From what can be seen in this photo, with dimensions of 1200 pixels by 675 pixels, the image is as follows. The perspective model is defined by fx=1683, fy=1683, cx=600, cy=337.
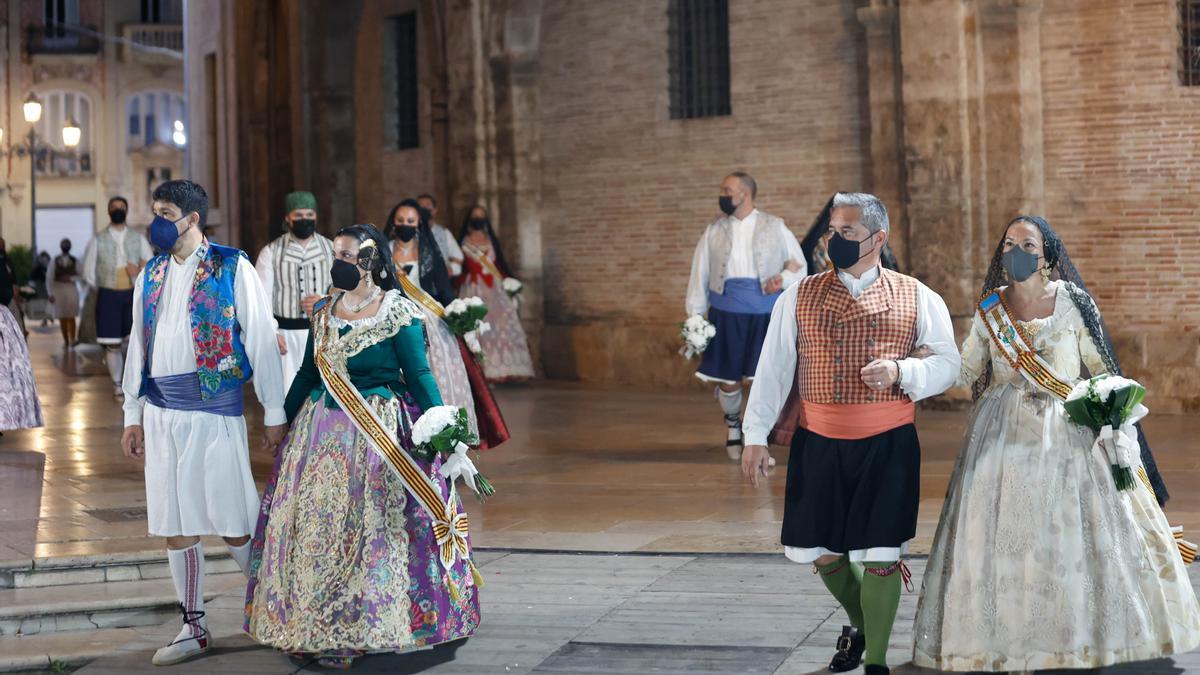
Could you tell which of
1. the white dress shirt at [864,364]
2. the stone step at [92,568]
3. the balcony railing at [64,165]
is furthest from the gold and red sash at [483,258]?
the balcony railing at [64,165]

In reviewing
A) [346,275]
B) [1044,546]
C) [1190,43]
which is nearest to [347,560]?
[346,275]

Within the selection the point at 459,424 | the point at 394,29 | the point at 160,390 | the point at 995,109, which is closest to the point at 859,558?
the point at 459,424

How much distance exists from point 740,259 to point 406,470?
17.6 feet

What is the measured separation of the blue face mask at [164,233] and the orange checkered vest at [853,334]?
234cm

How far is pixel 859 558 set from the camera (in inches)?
212

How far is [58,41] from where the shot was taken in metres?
45.9

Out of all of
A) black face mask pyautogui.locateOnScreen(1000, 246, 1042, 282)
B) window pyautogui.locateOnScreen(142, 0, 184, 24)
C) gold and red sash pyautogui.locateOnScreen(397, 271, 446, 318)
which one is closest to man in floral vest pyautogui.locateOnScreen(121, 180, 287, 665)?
black face mask pyautogui.locateOnScreen(1000, 246, 1042, 282)

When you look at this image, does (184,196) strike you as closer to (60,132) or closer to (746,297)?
(746,297)

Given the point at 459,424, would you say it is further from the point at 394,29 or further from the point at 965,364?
the point at 394,29

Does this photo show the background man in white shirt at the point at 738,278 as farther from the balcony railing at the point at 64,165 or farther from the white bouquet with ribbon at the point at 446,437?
the balcony railing at the point at 64,165

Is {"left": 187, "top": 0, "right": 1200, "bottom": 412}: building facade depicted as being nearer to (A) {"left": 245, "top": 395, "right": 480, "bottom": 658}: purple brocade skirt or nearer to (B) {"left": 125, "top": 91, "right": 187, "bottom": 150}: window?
(A) {"left": 245, "top": 395, "right": 480, "bottom": 658}: purple brocade skirt

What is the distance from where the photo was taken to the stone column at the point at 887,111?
→ 14180mm

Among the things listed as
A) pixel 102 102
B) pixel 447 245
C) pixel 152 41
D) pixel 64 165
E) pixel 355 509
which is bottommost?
pixel 355 509

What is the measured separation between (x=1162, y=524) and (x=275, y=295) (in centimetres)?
610
